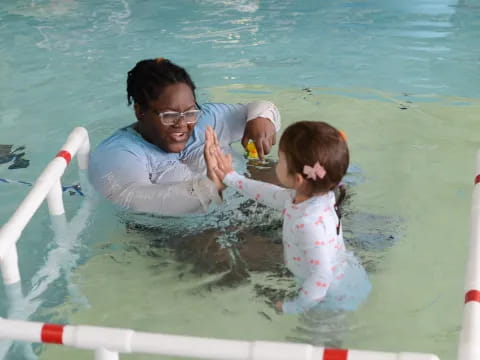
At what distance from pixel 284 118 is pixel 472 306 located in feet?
11.0

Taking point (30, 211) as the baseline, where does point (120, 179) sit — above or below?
below

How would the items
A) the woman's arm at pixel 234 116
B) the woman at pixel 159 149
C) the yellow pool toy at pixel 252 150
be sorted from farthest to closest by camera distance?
the woman's arm at pixel 234 116
the yellow pool toy at pixel 252 150
the woman at pixel 159 149

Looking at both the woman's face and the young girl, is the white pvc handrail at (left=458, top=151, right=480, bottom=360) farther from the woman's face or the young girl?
the woman's face

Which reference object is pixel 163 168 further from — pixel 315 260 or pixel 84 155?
pixel 315 260

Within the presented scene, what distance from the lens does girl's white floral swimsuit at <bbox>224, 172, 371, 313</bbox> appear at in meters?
2.31

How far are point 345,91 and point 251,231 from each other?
2.99 metres

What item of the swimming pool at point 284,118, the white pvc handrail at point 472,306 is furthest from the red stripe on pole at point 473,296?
the swimming pool at point 284,118

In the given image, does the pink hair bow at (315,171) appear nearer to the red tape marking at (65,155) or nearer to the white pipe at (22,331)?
the white pipe at (22,331)

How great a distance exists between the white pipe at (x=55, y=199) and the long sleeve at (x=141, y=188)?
20cm

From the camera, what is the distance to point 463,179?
155 inches

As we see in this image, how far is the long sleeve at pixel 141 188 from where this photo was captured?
2.77m

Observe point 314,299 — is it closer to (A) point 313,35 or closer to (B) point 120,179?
(B) point 120,179

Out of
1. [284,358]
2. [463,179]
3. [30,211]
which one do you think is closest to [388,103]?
[463,179]

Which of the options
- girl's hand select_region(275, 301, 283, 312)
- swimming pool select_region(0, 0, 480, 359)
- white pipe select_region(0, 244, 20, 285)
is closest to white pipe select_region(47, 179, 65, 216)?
swimming pool select_region(0, 0, 480, 359)
